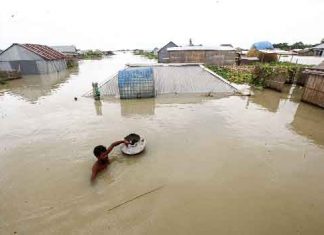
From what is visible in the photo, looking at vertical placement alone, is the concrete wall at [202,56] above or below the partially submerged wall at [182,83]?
above

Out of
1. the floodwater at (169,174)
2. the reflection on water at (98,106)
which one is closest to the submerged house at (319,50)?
the floodwater at (169,174)

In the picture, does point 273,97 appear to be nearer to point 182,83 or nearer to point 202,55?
point 182,83

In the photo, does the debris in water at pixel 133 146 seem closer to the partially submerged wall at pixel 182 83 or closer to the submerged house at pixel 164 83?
the submerged house at pixel 164 83

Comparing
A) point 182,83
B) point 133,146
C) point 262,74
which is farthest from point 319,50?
point 133,146

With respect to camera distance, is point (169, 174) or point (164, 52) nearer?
point (169, 174)

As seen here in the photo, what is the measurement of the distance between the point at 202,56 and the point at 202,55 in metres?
0.16

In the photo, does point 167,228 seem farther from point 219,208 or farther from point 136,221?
point 219,208

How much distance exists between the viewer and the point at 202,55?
35.5 meters

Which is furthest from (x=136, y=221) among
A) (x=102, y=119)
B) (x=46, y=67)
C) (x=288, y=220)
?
(x=46, y=67)

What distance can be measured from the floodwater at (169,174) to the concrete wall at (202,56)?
2229cm

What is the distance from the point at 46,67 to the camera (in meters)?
35.5

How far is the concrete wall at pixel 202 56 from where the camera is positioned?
35438 mm

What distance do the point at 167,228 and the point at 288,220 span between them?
343 centimetres

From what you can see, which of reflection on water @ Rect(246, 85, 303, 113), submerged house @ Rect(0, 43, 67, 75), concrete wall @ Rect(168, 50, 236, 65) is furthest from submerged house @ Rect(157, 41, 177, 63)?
reflection on water @ Rect(246, 85, 303, 113)
